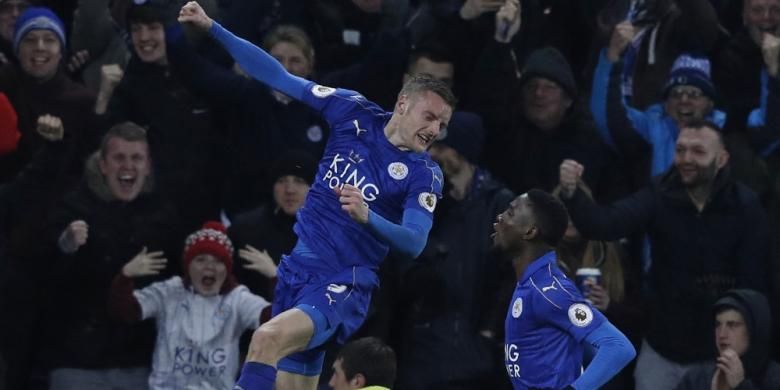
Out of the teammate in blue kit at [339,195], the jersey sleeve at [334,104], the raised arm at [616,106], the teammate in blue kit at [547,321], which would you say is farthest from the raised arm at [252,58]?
the raised arm at [616,106]

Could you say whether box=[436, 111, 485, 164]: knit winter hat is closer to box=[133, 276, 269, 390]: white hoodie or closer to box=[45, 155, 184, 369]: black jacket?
box=[133, 276, 269, 390]: white hoodie

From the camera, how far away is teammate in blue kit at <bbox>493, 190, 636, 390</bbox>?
Answer: 8.77 meters

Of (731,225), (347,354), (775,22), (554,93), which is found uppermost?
(775,22)

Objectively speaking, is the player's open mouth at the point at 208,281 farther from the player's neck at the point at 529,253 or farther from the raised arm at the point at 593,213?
the player's neck at the point at 529,253

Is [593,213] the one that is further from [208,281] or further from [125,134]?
[125,134]

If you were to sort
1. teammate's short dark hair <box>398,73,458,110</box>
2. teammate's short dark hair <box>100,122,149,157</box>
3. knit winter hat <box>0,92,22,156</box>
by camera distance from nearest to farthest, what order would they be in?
teammate's short dark hair <box>398,73,458,110</box>
teammate's short dark hair <box>100,122,149,157</box>
knit winter hat <box>0,92,22,156</box>

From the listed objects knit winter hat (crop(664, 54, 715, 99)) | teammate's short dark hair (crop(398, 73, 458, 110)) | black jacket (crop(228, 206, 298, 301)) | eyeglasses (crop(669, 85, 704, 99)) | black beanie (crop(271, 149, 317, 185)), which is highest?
knit winter hat (crop(664, 54, 715, 99))

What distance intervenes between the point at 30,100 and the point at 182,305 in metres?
2.11

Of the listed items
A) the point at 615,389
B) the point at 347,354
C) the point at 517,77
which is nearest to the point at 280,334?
the point at 347,354

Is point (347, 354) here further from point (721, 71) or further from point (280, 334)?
point (721, 71)

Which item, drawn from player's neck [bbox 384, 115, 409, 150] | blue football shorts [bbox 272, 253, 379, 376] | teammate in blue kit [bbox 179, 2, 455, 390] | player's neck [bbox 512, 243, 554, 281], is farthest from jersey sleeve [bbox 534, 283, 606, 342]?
player's neck [bbox 384, 115, 409, 150]

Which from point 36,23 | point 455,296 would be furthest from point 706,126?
point 36,23

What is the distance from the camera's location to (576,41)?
14086mm

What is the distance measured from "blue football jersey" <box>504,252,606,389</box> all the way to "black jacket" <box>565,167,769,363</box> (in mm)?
2702
